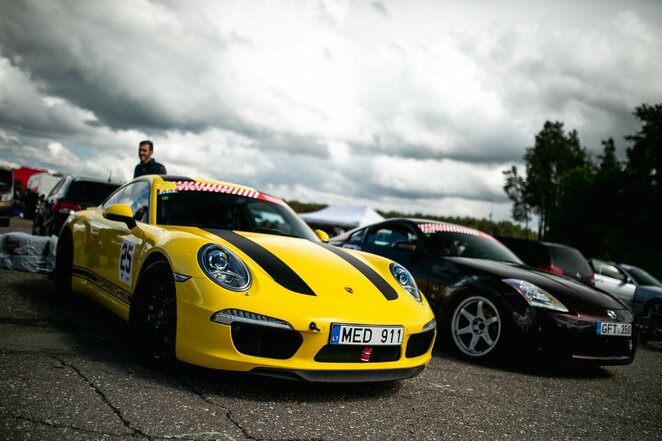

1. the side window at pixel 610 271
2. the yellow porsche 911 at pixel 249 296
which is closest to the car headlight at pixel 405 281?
the yellow porsche 911 at pixel 249 296

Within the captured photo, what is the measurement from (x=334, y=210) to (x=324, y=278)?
25608mm

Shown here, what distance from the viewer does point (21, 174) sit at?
39625 mm

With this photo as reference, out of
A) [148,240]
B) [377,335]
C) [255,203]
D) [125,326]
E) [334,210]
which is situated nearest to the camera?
[377,335]

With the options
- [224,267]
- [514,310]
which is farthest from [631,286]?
[224,267]

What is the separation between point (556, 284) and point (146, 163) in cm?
494

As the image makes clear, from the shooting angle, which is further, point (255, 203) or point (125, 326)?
point (255, 203)

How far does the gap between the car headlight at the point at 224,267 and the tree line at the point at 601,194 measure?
27.9 m

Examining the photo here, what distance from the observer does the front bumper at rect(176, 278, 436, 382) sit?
2.89m

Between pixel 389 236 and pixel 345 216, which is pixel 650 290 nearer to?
pixel 389 236

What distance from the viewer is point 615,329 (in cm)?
448

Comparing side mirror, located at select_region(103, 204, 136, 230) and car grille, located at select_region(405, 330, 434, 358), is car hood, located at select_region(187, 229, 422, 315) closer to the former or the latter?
car grille, located at select_region(405, 330, 434, 358)

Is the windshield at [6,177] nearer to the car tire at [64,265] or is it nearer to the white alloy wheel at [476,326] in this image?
the car tire at [64,265]

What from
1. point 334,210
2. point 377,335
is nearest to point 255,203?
point 377,335

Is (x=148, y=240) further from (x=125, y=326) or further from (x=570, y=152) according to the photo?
(x=570, y=152)
